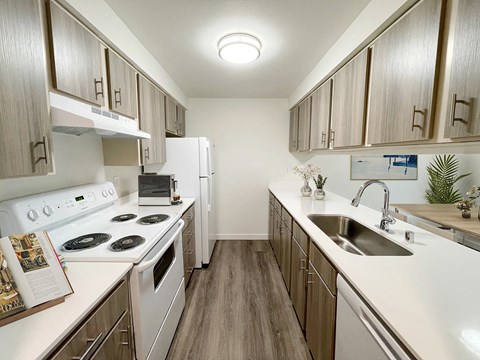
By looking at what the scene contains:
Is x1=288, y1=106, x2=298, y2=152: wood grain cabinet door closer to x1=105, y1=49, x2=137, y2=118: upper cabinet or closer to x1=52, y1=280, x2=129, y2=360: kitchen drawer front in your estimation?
x1=105, y1=49, x2=137, y2=118: upper cabinet

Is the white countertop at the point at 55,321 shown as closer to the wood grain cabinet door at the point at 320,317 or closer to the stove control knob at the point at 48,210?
the stove control knob at the point at 48,210

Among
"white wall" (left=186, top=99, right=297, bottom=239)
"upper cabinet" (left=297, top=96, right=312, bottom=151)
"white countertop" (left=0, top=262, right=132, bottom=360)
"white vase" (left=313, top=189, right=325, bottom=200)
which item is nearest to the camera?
"white countertop" (left=0, top=262, right=132, bottom=360)

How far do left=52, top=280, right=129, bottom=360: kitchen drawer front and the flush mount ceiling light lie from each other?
188 centimetres

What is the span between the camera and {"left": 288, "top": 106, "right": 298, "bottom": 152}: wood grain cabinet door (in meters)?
3.23

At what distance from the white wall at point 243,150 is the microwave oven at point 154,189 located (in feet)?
4.94

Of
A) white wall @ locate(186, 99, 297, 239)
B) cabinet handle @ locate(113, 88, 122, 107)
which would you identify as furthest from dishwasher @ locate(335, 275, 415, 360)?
white wall @ locate(186, 99, 297, 239)

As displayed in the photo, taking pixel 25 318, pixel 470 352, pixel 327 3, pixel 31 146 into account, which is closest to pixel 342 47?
pixel 327 3

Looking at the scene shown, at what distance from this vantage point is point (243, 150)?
369 centimetres

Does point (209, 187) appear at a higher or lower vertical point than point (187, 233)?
higher

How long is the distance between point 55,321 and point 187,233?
1.68 m

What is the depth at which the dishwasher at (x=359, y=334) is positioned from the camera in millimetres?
685

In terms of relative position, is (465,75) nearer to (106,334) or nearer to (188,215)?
(106,334)

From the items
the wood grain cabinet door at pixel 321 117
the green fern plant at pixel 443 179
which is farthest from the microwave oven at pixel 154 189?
the green fern plant at pixel 443 179

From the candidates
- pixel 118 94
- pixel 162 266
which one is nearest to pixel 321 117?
pixel 118 94
